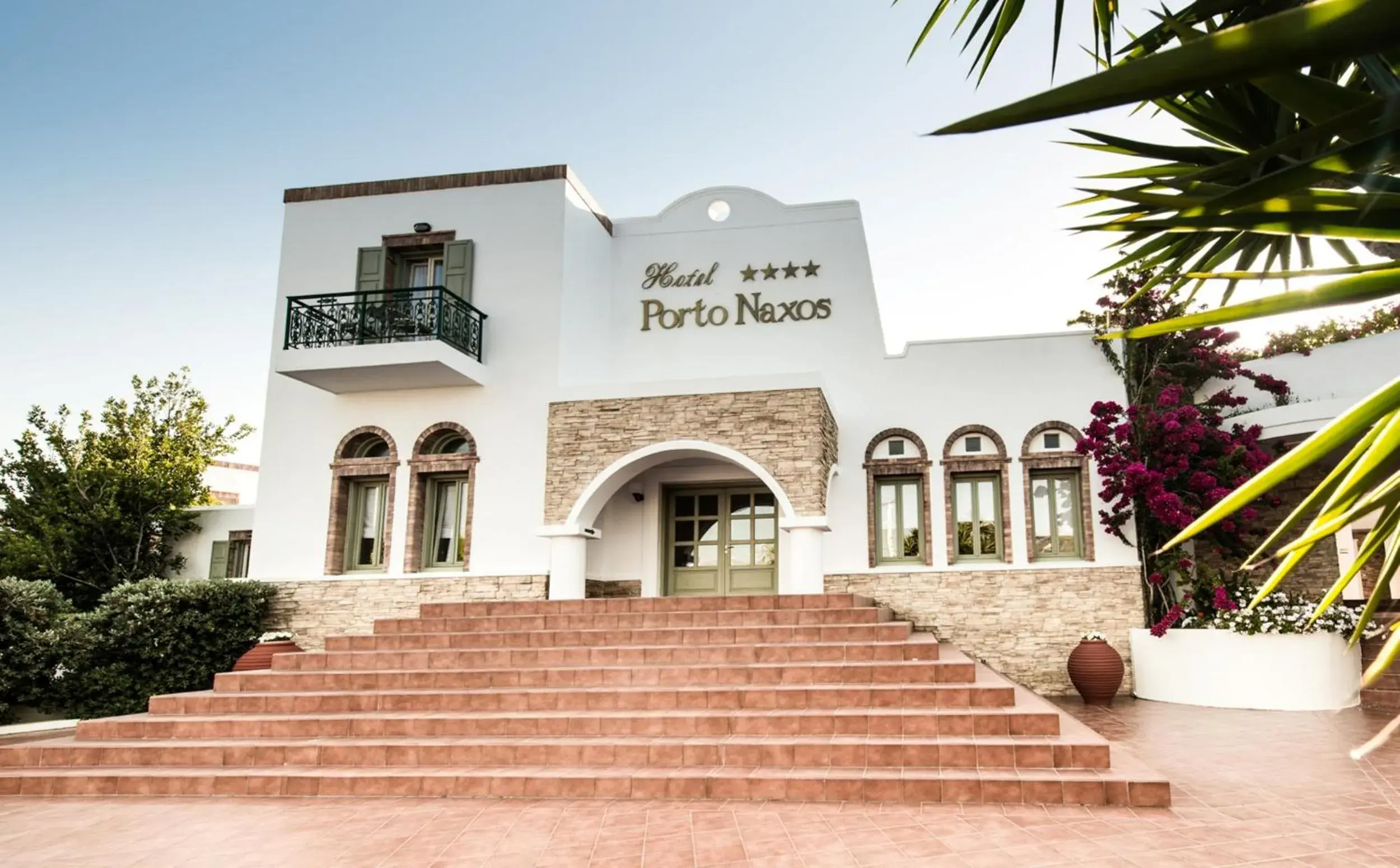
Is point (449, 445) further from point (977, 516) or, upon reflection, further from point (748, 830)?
point (748, 830)

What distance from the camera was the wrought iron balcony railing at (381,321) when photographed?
12.4 m

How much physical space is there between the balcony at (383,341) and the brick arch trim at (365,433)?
56cm

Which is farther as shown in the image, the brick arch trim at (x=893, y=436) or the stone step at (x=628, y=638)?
the brick arch trim at (x=893, y=436)

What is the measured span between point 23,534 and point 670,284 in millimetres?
10657

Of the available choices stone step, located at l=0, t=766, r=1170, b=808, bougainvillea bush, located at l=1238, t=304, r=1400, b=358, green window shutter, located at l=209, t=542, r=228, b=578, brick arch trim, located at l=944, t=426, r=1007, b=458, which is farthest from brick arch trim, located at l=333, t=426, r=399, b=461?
bougainvillea bush, located at l=1238, t=304, r=1400, b=358

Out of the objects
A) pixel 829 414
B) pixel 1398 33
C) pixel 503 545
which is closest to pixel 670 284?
pixel 829 414

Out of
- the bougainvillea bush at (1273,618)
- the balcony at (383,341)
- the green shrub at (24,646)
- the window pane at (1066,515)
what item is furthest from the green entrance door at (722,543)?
the green shrub at (24,646)

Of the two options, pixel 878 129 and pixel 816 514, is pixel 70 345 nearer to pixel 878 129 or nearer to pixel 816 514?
pixel 816 514

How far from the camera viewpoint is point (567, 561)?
1135 cm

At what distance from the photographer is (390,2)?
37.4 feet

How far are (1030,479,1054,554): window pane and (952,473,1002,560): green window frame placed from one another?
41cm

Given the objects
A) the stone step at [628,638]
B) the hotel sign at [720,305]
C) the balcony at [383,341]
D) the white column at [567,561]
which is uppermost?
the hotel sign at [720,305]

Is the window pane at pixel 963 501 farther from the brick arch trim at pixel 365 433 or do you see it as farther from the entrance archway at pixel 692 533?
the brick arch trim at pixel 365 433

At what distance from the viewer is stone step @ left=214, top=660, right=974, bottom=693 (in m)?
7.84
